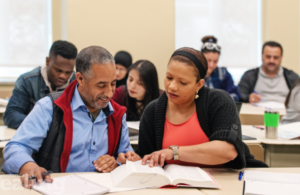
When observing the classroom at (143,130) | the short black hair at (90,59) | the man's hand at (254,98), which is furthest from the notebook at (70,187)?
the man's hand at (254,98)

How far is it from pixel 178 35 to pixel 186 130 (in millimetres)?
3557

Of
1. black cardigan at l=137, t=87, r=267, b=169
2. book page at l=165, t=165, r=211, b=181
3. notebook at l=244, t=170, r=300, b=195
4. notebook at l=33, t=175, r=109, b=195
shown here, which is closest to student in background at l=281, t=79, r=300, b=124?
black cardigan at l=137, t=87, r=267, b=169

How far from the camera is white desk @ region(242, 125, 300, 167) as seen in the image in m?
1.97

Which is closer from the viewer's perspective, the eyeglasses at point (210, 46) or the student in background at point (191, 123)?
the student in background at point (191, 123)

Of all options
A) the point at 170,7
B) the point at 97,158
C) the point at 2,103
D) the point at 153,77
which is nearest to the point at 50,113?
the point at 97,158

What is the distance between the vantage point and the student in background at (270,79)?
13.6 feet

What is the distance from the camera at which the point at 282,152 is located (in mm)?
2002

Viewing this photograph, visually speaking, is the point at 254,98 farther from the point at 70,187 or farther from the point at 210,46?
the point at 70,187

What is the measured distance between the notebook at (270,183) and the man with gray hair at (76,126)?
1.78ft

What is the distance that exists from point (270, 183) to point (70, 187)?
2.63 ft

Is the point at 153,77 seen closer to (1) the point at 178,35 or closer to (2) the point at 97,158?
(2) the point at 97,158

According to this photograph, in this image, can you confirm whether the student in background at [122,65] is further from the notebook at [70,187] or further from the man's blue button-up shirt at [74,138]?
the notebook at [70,187]

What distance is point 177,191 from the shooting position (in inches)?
45.0

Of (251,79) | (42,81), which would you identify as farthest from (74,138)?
(251,79)
